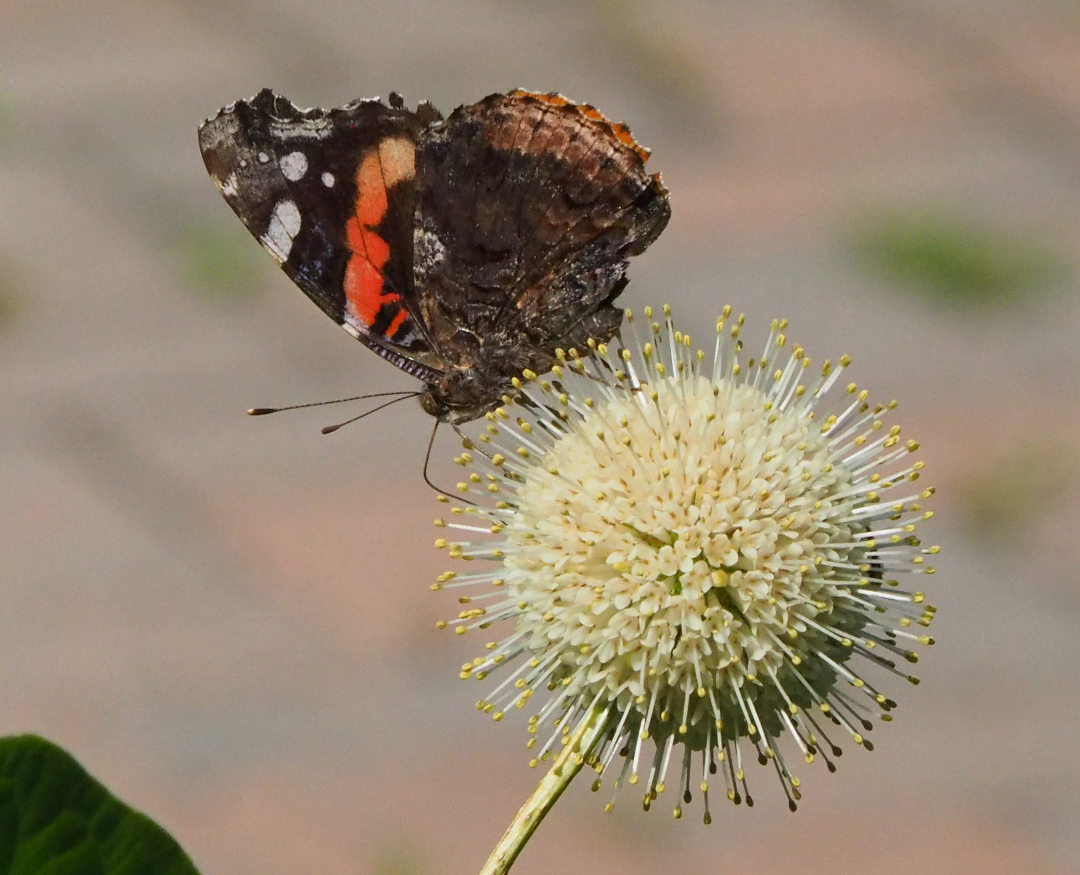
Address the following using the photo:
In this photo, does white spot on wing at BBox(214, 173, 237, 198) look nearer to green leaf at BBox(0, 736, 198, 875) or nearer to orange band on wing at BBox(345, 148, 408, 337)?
orange band on wing at BBox(345, 148, 408, 337)

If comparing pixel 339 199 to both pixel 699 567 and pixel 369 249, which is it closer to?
pixel 369 249

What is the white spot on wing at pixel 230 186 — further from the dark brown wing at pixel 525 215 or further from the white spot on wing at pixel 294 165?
the dark brown wing at pixel 525 215

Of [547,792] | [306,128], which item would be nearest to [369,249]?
[306,128]

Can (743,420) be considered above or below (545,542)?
above

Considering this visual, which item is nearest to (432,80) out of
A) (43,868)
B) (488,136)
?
(488,136)

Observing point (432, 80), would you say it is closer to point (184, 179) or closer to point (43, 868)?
point (184, 179)

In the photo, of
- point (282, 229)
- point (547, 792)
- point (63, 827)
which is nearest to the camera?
point (63, 827)

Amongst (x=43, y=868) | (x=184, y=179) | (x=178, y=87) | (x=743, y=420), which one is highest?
(x=178, y=87)
